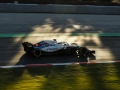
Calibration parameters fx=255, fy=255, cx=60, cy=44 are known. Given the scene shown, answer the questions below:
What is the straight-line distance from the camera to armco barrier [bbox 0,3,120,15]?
22.1m

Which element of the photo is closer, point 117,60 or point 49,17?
point 117,60

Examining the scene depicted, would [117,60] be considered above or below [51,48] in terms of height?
below

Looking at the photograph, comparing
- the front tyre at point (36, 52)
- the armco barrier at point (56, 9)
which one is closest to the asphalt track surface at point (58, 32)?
the front tyre at point (36, 52)

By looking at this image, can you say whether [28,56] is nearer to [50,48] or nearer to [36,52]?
[36,52]

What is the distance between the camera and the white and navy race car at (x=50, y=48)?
968 centimetres

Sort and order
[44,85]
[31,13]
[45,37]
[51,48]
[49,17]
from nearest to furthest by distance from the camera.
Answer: [44,85], [51,48], [45,37], [49,17], [31,13]

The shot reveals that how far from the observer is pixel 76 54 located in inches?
410

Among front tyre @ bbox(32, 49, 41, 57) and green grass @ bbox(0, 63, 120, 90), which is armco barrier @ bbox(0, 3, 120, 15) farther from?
green grass @ bbox(0, 63, 120, 90)

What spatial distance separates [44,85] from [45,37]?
7.29 m

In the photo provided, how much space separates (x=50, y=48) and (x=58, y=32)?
17.7 feet

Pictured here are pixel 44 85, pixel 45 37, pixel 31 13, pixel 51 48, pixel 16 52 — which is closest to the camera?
pixel 44 85

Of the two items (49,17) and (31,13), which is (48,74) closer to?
(49,17)

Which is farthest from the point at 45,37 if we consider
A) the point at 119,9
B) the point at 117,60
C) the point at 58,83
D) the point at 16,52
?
the point at 119,9

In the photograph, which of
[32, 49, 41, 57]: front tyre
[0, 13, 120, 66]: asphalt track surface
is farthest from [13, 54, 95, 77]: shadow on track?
[32, 49, 41, 57]: front tyre
